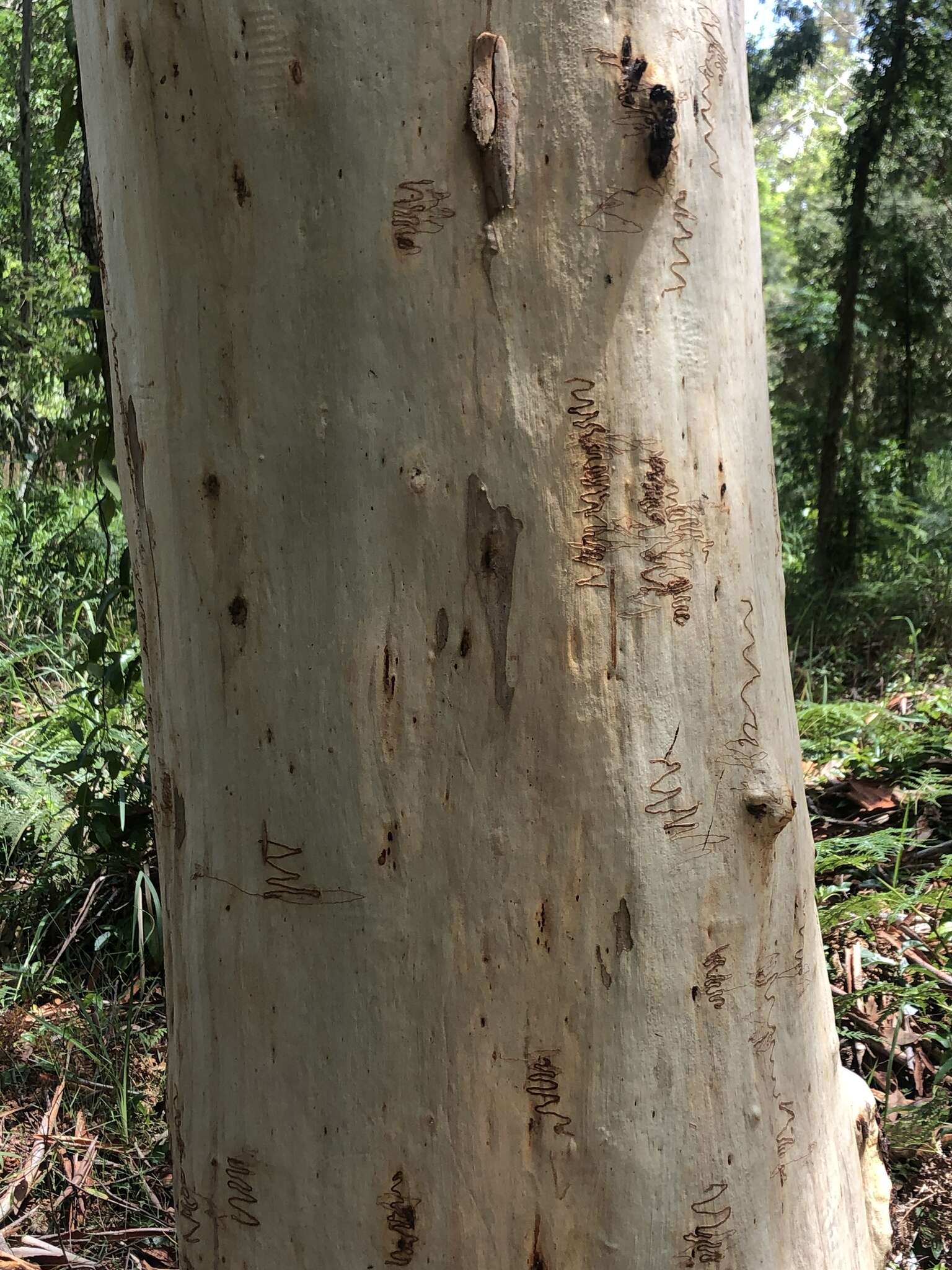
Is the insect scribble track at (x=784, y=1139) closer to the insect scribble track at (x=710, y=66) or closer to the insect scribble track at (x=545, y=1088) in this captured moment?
the insect scribble track at (x=545, y=1088)

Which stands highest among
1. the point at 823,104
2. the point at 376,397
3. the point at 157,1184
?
the point at 823,104

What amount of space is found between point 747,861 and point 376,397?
67cm

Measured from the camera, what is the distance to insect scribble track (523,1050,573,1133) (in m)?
1.06

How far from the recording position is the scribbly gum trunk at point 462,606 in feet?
3.34

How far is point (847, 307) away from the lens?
6.79 m

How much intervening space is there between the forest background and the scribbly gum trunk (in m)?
0.97

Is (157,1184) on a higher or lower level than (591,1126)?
lower

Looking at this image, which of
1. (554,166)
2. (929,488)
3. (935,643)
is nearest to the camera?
(554,166)

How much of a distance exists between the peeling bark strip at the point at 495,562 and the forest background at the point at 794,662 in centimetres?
123

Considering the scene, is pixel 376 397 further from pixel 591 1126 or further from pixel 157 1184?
pixel 157 1184

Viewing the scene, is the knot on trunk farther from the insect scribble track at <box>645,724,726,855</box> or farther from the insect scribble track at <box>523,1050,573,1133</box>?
the insect scribble track at <box>523,1050,573,1133</box>

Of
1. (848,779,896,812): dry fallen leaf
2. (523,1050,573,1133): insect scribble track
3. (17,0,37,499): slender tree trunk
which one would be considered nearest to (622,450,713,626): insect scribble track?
(523,1050,573,1133): insect scribble track

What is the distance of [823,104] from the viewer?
22.6 m

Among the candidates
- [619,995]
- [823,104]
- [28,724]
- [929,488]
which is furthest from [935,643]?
[823,104]
